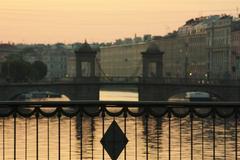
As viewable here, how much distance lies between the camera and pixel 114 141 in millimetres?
8602

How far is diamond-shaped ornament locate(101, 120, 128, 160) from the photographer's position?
8.53m

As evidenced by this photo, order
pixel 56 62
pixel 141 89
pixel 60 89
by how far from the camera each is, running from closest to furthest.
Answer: pixel 60 89
pixel 141 89
pixel 56 62

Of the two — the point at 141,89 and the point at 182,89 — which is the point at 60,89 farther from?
the point at 182,89

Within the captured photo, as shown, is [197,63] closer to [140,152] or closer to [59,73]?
[59,73]

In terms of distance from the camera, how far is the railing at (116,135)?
28.2ft

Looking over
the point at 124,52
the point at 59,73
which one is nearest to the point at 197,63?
the point at 124,52

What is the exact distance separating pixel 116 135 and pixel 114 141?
8 cm

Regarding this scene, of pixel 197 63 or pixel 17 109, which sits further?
pixel 197 63

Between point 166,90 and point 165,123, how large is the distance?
2200 centimetres

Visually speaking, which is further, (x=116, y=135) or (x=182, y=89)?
(x=182, y=89)

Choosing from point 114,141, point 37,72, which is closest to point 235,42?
point 37,72

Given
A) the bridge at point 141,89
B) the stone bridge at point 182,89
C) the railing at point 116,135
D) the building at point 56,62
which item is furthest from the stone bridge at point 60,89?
the building at point 56,62

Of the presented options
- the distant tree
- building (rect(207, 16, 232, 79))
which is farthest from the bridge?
building (rect(207, 16, 232, 79))

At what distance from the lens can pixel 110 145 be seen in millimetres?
8617
